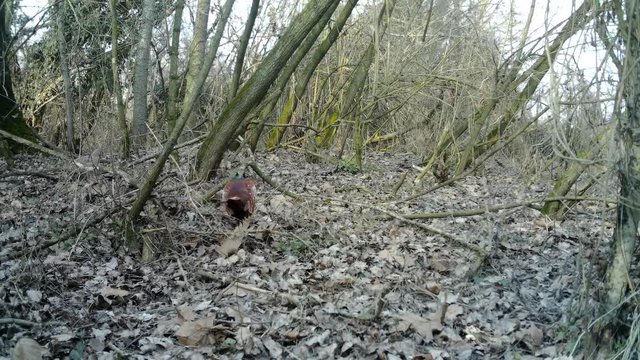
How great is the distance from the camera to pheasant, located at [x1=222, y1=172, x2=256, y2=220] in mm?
5852

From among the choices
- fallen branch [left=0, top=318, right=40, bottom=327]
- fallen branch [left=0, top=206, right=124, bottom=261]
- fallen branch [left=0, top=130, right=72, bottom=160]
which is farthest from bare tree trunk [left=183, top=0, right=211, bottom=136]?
fallen branch [left=0, top=318, right=40, bottom=327]

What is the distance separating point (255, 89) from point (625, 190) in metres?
4.55

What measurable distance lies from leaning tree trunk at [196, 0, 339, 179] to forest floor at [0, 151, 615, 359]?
1.07 feet

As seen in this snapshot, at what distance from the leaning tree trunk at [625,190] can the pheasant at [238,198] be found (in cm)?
355

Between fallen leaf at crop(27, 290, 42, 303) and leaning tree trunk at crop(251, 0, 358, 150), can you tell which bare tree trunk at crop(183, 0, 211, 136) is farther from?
fallen leaf at crop(27, 290, 42, 303)

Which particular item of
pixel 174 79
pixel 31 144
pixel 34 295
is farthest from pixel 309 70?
pixel 34 295

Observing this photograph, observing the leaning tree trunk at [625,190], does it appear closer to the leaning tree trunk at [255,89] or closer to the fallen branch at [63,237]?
the fallen branch at [63,237]

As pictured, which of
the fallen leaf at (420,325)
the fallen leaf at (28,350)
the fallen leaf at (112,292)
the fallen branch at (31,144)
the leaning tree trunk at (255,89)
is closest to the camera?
Result: the fallen leaf at (28,350)

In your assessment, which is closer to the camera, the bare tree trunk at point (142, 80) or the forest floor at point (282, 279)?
the forest floor at point (282, 279)

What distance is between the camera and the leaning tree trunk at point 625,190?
283 centimetres

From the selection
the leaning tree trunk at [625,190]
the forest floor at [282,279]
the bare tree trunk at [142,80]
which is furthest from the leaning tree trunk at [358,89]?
the leaning tree trunk at [625,190]

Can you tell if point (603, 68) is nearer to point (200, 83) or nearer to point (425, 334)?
point (425, 334)

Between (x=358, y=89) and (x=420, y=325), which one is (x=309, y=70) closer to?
(x=358, y=89)

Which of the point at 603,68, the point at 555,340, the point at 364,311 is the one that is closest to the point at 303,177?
the point at 364,311
